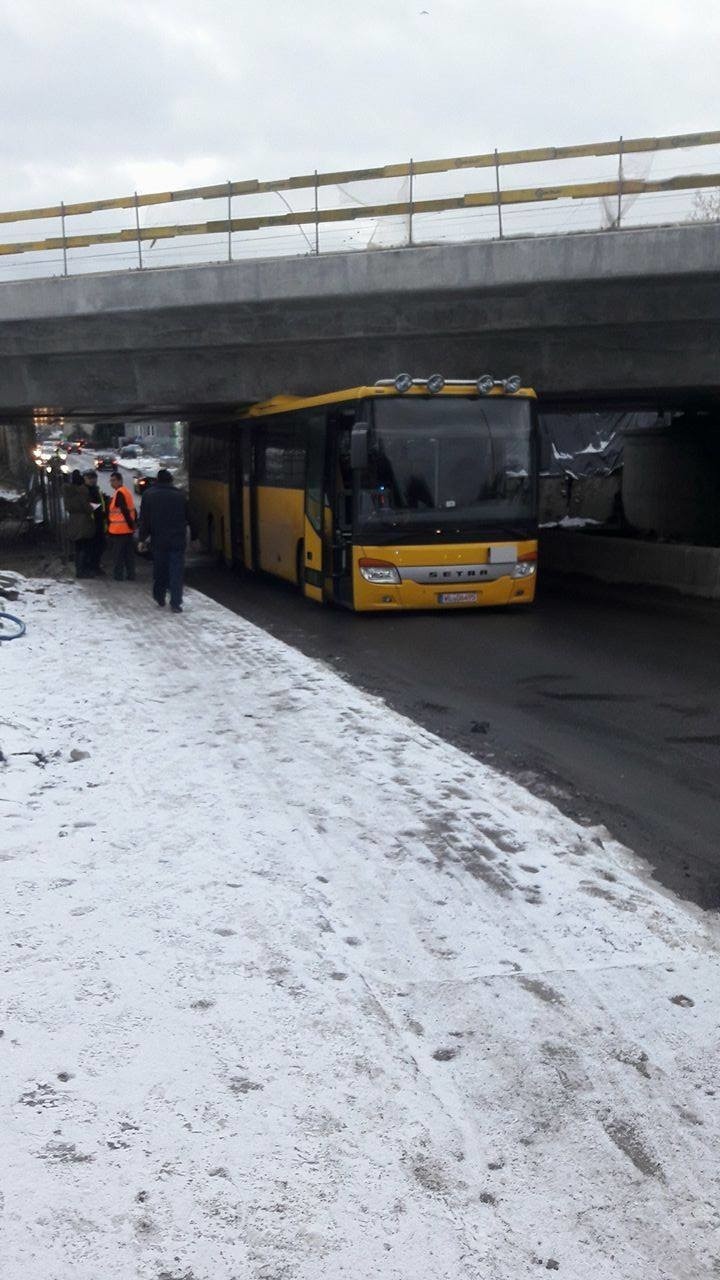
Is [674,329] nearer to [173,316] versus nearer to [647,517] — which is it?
[173,316]

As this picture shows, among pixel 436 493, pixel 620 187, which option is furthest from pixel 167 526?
pixel 620 187

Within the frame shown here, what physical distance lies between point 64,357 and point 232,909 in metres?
19.6

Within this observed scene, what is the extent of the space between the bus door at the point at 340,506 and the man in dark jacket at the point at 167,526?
2.03 m

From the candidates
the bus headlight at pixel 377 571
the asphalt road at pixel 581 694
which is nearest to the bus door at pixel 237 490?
the asphalt road at pixel 581 694

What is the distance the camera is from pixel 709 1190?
3.30 m

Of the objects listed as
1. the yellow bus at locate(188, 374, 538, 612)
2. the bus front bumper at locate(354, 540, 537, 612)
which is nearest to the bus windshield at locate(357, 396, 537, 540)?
the yellow bus at locate(188, 374, 538, 612)

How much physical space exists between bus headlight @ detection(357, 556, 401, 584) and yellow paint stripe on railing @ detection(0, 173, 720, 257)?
6.81 metres

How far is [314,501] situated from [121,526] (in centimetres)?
482

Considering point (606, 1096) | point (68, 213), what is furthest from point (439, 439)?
point (606, 1096)

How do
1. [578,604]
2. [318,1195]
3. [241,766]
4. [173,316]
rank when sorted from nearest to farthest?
[318,1195]
[241,766]
[578,604]
[173,316]

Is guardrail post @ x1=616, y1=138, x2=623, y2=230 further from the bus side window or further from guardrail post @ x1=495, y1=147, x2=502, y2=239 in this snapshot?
the bus side window

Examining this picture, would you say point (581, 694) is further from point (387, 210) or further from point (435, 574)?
point (387, 210)

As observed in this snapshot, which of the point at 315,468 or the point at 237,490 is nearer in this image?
the point at 315,468

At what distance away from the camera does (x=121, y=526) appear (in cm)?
2055
